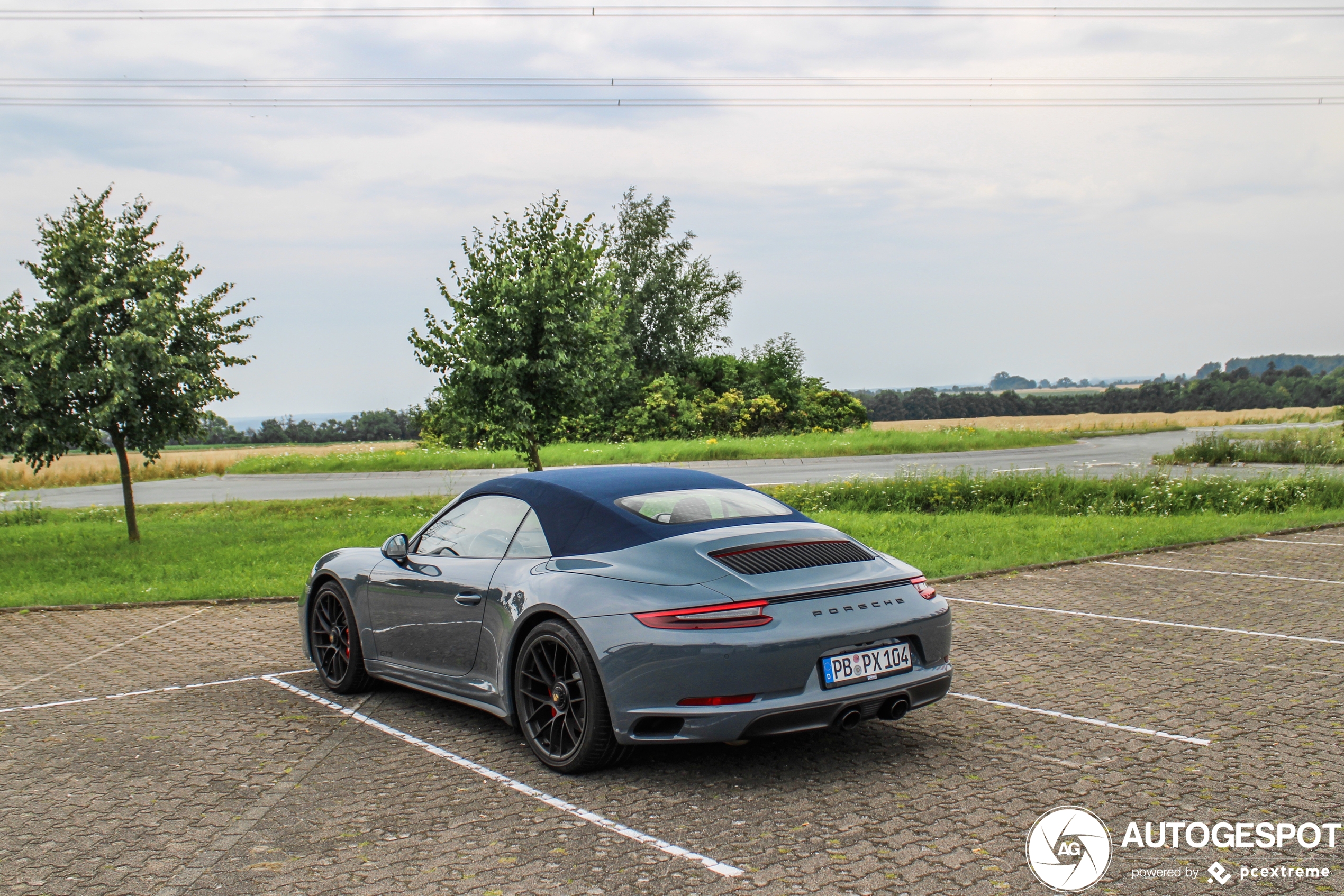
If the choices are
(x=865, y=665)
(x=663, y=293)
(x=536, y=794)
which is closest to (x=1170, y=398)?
(x=663, y=293)

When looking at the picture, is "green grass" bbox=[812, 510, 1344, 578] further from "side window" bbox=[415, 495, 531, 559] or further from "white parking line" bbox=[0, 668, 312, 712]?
"white parking line" bbox=[0, 668, 312, 712]

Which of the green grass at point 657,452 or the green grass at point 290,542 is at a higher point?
the green grass at point 657,452

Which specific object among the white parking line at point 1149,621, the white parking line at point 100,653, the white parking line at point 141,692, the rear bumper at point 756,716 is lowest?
the white parking line at point 1149,621

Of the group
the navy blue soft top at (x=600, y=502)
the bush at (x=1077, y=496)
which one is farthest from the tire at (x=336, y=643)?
the bush at (x=1077, y=496)

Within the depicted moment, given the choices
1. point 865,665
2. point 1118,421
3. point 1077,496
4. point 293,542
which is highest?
point 865,665

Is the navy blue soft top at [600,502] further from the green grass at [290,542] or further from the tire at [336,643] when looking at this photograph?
the green grass at [290,542]

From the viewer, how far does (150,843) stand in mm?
4105

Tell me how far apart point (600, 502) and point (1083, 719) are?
2.78 metres

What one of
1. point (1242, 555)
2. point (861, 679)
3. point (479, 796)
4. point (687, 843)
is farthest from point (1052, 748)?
point (1242, 555)

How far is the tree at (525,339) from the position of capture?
14.2m

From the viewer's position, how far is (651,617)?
444cm

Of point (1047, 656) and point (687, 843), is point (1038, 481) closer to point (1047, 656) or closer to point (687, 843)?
point (1047, 656)

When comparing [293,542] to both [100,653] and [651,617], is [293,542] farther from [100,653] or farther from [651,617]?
[651,617]

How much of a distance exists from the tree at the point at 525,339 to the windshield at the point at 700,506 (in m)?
8.85
